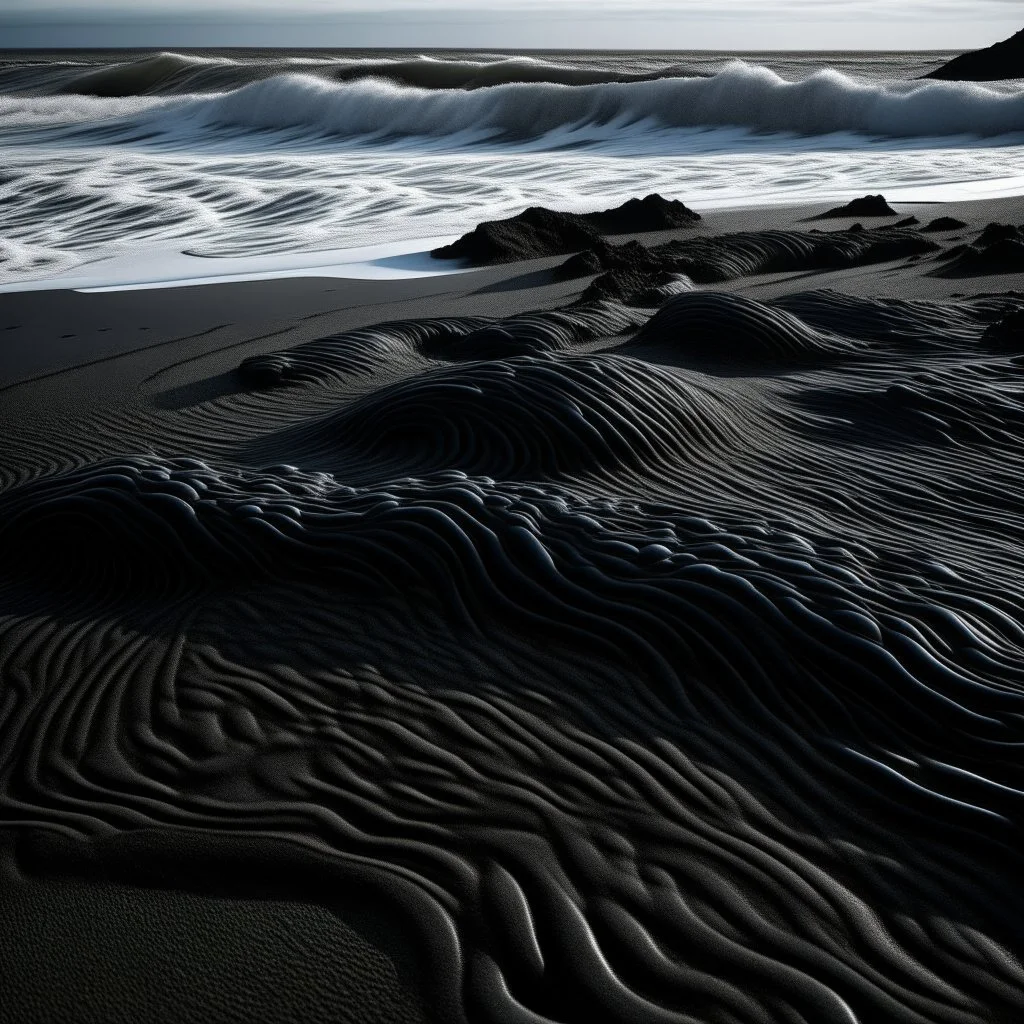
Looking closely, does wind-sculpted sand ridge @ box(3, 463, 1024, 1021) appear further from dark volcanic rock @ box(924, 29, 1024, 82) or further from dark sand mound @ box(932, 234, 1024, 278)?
dark volcanic rock @ box(924, 29, 1024, 82)

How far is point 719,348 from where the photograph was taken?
651cm

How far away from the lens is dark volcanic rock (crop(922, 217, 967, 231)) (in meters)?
10.5

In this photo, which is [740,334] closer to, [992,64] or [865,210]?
[865,210]

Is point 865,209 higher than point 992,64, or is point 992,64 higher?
point 992,64

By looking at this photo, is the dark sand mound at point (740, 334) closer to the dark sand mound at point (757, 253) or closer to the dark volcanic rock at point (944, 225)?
the dark sand mound at point (757, 253)

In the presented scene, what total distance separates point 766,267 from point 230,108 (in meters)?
23.5

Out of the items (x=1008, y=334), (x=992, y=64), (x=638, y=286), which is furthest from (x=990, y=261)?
(x=992, y=64)

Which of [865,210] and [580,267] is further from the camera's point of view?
[865,210]

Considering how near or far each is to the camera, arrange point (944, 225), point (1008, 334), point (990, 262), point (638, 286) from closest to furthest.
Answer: point (1008, 334) < point (638, 286) < point (990, 262) < point (944, 225)

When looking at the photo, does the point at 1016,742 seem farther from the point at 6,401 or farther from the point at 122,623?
the point at 6,401

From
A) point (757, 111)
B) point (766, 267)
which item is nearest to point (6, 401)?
point (766, 267)

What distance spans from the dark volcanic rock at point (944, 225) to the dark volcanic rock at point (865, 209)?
33.0 inches

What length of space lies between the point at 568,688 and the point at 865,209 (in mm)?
9670

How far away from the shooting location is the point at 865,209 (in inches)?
449
